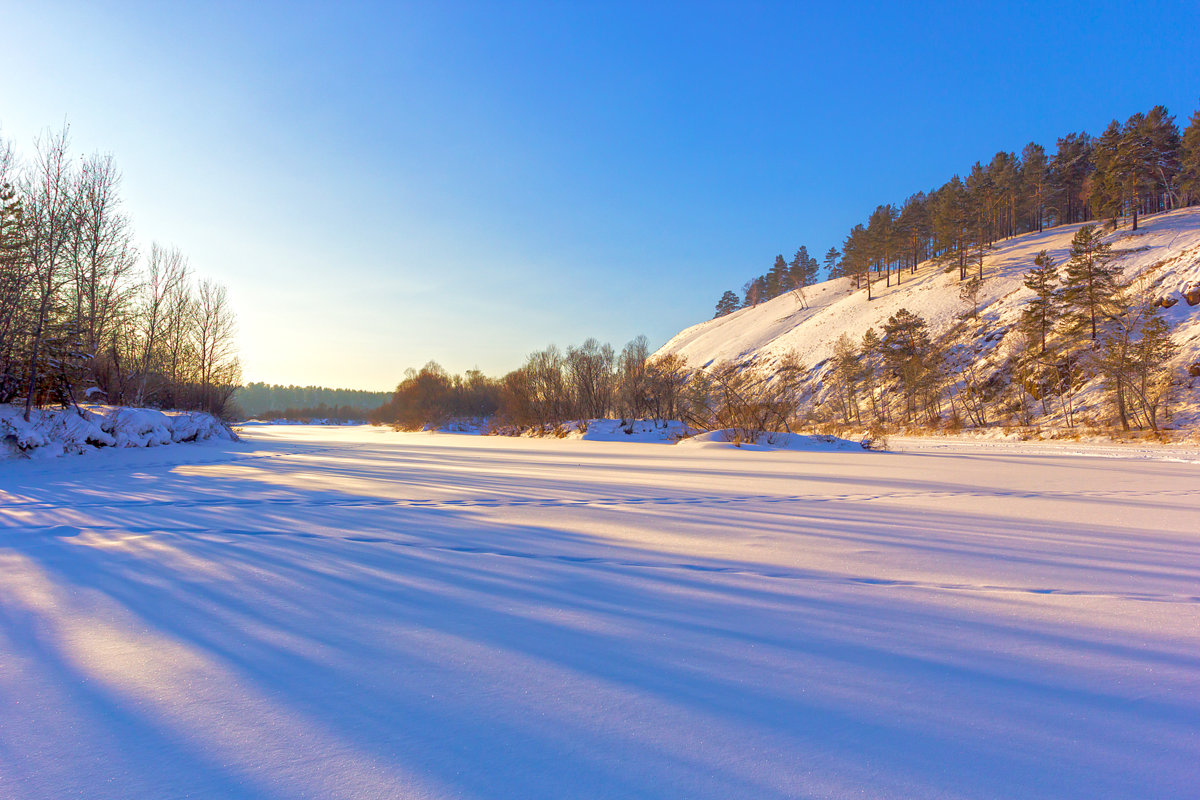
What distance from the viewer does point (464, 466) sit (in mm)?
11625

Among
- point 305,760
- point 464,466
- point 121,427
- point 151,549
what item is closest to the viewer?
point 305,760

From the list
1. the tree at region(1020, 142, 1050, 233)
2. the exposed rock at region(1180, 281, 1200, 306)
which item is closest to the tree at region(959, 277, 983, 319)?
the exposed rock at region(1180, 281, 1200, 306)

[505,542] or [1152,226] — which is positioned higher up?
[1152,226]

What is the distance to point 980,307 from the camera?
45.6 metres

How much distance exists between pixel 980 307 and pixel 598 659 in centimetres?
5581

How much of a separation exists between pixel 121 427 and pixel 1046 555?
734 inches

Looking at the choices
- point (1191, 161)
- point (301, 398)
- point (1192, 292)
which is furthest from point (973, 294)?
point (301, 398)

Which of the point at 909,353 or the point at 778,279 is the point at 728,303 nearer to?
the point at 778,279

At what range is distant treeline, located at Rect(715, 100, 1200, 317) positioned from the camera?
46844 millimetres

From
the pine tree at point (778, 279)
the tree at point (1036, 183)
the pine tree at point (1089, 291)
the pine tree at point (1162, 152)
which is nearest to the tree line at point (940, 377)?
the pine tree at point (1089, 291)

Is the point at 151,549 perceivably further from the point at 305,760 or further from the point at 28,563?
the point at 305,760

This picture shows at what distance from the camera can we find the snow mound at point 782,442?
58.7 ft

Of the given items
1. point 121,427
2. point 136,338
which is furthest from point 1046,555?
point 136,338

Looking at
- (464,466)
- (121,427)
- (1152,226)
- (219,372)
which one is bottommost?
(464,466)
